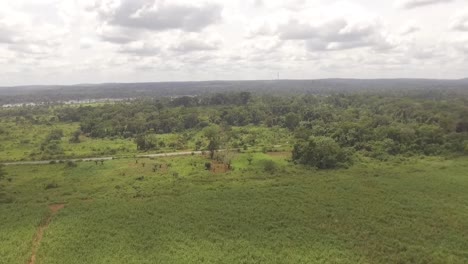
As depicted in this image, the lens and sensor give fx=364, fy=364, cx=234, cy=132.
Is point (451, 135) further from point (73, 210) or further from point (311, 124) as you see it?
point (73, 210)

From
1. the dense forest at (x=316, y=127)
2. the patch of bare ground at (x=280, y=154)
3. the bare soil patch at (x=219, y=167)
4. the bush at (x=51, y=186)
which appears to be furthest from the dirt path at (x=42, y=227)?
the patch of bare ground at (x=280, y=154)

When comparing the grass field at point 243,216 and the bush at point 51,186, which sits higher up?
the bush at point 51,186

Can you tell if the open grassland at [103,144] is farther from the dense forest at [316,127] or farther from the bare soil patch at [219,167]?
the bare soil patch at [219,167]


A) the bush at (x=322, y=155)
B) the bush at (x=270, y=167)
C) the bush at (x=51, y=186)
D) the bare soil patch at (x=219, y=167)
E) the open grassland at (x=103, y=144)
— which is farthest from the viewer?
the open grassland at (x=103, y=144)

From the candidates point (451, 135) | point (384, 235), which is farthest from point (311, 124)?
point (384, 235)

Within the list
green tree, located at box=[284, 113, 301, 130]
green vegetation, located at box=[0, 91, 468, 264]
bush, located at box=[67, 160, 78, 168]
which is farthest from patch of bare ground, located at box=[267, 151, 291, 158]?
green tree, located at box=[284, 113, 301, 130]

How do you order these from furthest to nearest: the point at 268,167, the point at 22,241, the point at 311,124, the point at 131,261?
the point at 311,124 → the point at 268,167 → the point at 22,241 → the point at 131,261

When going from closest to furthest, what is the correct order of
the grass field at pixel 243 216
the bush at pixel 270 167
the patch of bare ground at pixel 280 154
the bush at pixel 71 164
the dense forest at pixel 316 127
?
the grass field at pixel 243 216 → the bush at pixel 270 167 → the bush at pixel 71 164 → the dense forest at pixel 316 127 → the patch of bare ground at pixel 280 154
